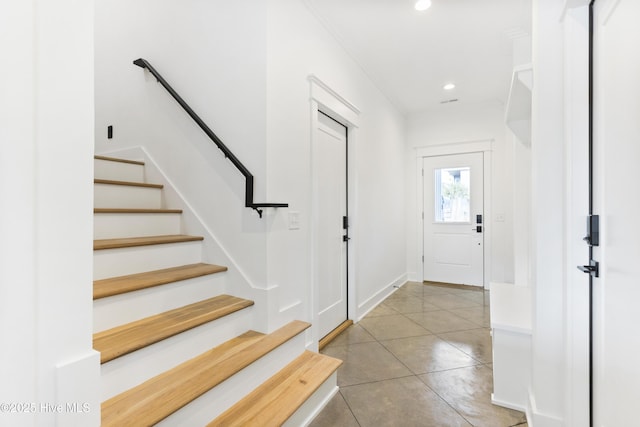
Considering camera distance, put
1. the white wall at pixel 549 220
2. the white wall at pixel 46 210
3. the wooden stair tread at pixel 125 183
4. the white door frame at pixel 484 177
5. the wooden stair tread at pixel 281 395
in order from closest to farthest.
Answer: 1. the white wall at pixel 46 210
2. the wooden stair tread at pixel 281 395
3. the white wall at pixel 549 220
4. the wooden stair tread at pixel 125 183
5. the white door frame at pixel 484 177

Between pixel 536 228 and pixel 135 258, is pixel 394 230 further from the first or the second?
pixel 135 258

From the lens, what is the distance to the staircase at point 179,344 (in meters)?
1.28

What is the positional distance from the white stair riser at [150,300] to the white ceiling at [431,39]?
228cm

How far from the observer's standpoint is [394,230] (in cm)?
467

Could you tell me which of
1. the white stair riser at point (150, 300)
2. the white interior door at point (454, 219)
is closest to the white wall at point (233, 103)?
the white stair riser at point (150, 300)

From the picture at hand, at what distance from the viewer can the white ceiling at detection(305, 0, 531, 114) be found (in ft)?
8.16

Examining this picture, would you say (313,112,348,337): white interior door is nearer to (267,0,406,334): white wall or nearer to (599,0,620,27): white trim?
(267,0,406,334): white wall

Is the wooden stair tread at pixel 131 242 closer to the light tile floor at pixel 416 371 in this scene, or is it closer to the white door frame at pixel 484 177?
the light tile floor at pixel 416 371

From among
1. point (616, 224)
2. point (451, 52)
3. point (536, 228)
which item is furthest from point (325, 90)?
point (616, 224)

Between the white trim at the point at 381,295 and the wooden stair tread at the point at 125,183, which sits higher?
the wooden stair tread at the point at 125,183

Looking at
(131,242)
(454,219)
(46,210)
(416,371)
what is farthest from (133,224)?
(454,219)

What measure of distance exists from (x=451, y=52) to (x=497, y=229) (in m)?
2.74

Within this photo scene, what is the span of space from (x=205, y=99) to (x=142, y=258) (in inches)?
48.2

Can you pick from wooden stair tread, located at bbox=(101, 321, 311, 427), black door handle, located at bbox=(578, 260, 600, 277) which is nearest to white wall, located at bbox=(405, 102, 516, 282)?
black door handle, located at bbox=(578, 260, 600, 277)
